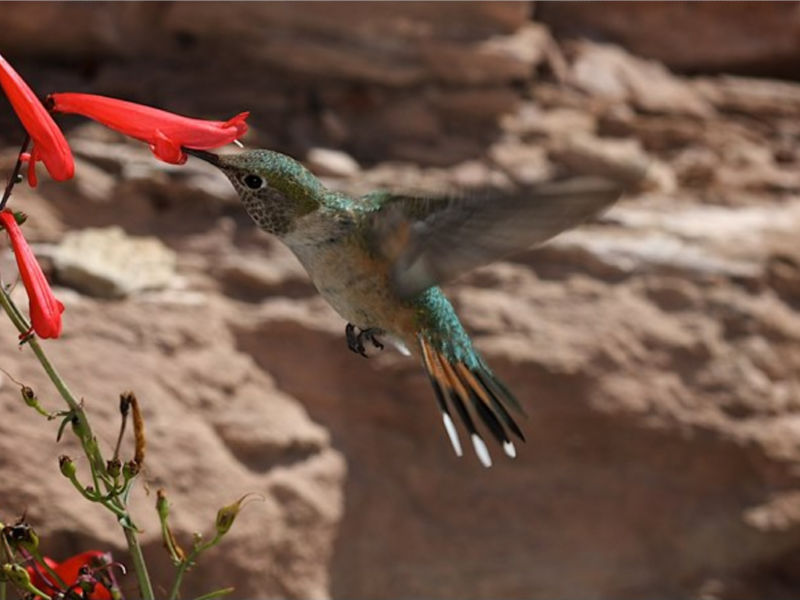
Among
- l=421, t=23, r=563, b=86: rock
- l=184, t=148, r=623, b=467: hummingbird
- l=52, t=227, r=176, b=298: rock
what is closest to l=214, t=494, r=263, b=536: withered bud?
l=184, t=148, r=623, b=467: hummingbird

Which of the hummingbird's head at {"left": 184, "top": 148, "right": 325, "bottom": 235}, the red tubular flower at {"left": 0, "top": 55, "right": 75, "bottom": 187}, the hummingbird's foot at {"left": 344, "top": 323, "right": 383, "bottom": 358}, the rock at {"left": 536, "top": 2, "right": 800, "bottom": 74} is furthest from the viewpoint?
the rock at {"left": 536, "top": 2, "right": 800, "bottom": 74}

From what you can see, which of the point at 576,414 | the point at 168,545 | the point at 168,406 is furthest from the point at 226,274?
the point at 168,545

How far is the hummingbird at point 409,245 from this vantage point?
5.94 feet

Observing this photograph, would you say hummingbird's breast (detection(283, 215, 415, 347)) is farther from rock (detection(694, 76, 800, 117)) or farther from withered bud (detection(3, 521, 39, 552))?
rock (detection(694, 76, 800, 117))

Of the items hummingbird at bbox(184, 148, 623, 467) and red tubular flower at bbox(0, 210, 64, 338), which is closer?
red tubular flower at bbox(0, 210, 64, 338)

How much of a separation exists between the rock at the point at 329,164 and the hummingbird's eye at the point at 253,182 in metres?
2.34

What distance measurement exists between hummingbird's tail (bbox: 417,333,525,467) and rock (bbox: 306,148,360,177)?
2.14 m

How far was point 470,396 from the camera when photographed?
83.1 inches

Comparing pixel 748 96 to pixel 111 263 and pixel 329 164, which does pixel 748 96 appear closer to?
pixel 329 164

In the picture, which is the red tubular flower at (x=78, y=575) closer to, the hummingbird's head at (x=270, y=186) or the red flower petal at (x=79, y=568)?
the red flower petal at (x=79, y=568)

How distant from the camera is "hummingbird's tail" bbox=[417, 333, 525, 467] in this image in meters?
2.05

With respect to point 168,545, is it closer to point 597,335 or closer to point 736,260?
point 597,335

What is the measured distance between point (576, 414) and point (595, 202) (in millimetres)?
2572

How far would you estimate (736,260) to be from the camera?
173 inches
